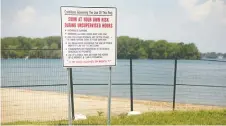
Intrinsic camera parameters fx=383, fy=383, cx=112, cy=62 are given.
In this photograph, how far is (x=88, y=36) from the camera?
280 inches

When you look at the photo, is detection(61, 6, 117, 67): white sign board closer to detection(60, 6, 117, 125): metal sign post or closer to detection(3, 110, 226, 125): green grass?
detection(60, 6, 117, 125): metal sign post

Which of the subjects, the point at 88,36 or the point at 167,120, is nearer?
the point at 88,36

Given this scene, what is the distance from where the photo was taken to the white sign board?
6.96m

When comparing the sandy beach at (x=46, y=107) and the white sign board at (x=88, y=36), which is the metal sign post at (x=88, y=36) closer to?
the white sign board at (x=88, y=36)

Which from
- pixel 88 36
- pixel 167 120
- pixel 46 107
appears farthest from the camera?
pixel 46 107

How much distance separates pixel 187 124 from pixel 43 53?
551 cm

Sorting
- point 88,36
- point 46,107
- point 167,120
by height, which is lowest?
point 46,107

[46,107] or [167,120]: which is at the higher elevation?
[167,120]

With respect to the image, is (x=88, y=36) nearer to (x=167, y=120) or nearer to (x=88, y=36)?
(x=88, y=36)

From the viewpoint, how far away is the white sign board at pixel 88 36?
22.9 feet

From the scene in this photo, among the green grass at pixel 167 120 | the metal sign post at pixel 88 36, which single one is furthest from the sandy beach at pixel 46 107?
the metal sign post at pixel 88 36

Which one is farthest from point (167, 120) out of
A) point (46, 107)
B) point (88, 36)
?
point (46, 107)

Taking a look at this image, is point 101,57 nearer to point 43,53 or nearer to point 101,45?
point 101,45

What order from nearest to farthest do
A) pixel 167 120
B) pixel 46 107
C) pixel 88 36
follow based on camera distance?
1. pixel 88 36
2. pixel 167 120
3. pixel 46 107
